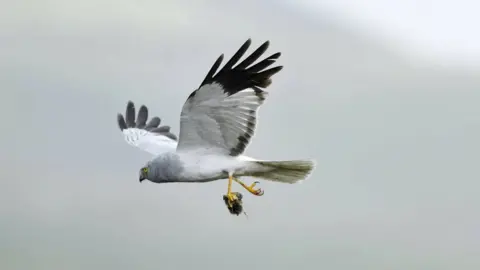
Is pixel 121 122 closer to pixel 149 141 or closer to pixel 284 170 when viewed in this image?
pixel 149 141

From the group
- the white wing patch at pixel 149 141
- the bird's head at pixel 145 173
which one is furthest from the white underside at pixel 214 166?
the white wing patch at pixel 149 141

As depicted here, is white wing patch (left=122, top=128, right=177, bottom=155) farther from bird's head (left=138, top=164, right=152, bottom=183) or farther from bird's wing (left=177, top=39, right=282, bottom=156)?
bird's wing (left=177, top=39, right=282, bottom=156)

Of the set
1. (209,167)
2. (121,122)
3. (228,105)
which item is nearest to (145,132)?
(121,122)

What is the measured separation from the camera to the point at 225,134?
16797 mm

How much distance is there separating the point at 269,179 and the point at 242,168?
2.93 feet

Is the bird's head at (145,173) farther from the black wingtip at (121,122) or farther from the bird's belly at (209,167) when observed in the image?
the black wingtip at (121,122)

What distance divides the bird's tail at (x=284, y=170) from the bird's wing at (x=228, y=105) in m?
0.60

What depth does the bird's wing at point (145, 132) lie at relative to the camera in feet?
68.7

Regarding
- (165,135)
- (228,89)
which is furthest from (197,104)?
(165,135)

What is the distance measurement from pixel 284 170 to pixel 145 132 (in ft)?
21.0

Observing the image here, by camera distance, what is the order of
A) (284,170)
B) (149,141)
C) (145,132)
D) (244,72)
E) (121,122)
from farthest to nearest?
(121,122) < (145,132) < (149,141) < (284,170) < (244,72)

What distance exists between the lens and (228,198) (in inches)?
644

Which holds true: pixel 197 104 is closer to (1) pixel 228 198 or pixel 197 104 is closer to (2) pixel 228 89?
(2) pixel 228 89

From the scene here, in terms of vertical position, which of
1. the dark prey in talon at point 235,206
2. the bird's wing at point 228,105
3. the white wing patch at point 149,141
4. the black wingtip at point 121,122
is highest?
the black wingtip at point 121,122
